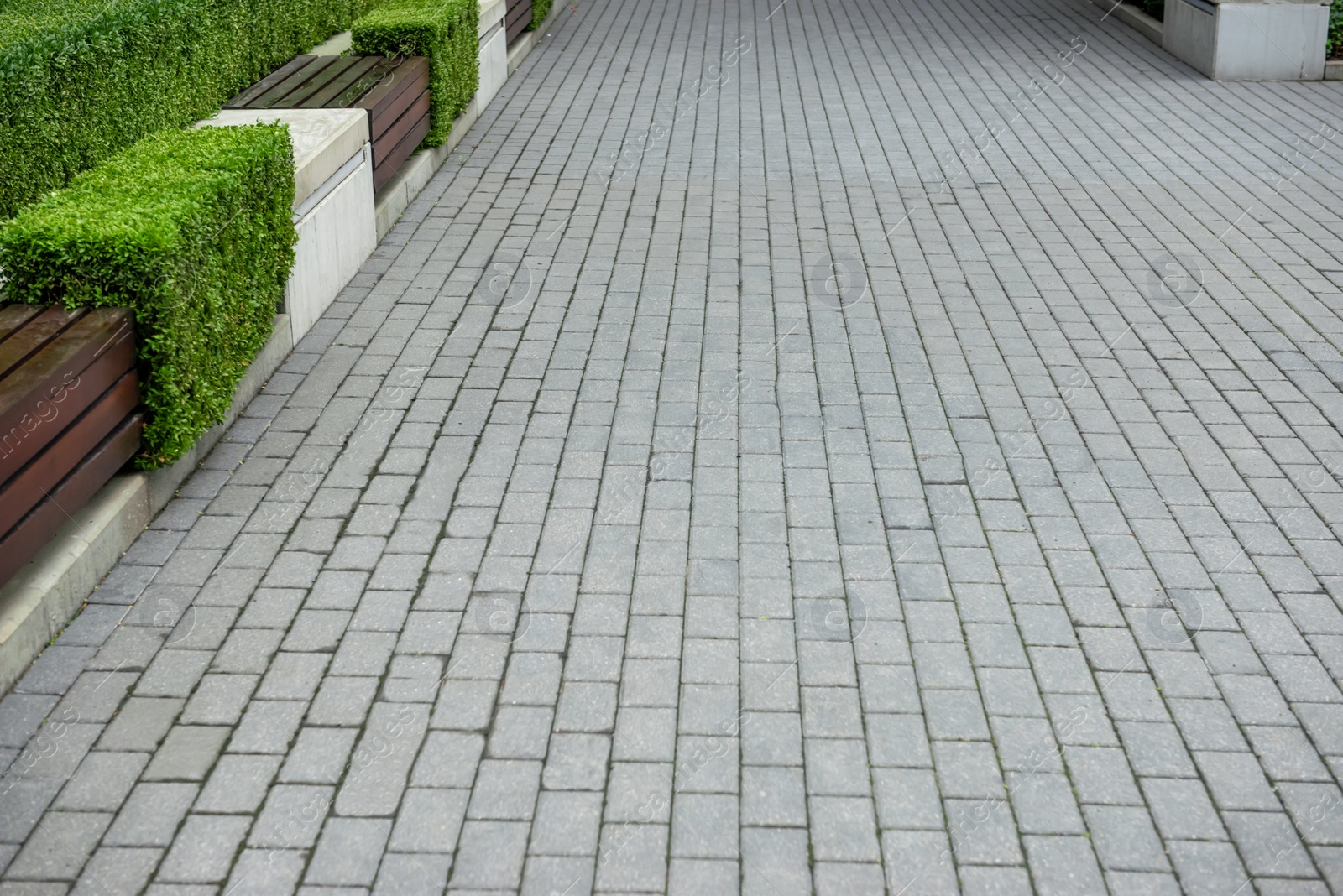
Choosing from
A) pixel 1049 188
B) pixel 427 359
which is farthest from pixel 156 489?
pixel 1049 188

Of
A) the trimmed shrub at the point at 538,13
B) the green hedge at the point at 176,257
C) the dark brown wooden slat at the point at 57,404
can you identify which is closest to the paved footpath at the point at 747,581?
the green hedge at the point at 176,257

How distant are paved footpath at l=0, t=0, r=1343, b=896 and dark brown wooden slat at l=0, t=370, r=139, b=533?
0.54 m

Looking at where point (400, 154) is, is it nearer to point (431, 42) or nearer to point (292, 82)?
point (292, 82)

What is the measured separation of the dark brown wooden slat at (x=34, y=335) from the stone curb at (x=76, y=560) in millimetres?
651

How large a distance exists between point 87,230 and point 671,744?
3283mm

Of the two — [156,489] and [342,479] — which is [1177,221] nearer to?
[342,479]

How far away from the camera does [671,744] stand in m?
4.43

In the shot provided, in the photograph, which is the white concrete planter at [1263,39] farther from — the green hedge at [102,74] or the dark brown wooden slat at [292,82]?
the green hedge at [102,74]

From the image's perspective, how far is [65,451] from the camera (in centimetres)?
504

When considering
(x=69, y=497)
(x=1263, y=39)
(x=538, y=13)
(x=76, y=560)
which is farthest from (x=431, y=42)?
(x=1263, y=39)

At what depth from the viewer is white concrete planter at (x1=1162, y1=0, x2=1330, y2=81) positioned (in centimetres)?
1428

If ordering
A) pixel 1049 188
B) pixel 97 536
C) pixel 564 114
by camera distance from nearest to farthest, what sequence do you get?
pixel 97 536, pixel 1049 188, pixel 564 114

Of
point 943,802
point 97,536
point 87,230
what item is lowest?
point 943,802

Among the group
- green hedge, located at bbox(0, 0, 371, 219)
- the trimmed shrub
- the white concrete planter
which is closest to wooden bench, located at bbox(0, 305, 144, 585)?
green hedge, located at bbox(0, 0, 371, 219)
